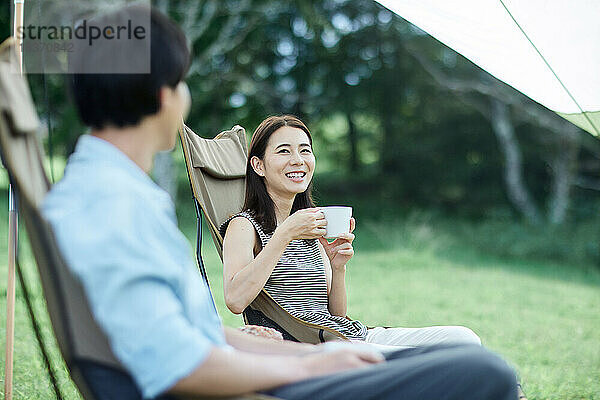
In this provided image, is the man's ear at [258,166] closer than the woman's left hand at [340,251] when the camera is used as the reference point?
No

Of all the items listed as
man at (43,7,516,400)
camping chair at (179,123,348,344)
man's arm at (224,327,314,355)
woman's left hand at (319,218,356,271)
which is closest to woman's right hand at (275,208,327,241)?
woman's left hand at (319,218,356,271)

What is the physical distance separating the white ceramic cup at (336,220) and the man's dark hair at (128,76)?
902 millimetres

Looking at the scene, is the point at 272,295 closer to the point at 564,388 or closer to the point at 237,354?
the point at 237,354

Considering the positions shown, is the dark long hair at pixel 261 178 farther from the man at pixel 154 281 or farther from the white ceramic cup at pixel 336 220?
the man at pixel 154 281

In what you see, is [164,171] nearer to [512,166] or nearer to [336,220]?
[512,166]

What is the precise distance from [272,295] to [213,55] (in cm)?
1009

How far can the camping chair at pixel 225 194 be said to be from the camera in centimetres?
203

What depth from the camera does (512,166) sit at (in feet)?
34.2

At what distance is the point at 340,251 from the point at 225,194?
0.62m

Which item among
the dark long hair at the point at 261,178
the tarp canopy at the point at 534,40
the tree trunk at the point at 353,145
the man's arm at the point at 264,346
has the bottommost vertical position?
the man's arm at the point at 264,346

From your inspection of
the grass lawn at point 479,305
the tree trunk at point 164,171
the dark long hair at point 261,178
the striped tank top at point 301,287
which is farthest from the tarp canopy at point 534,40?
the tree trunk at point 164,171

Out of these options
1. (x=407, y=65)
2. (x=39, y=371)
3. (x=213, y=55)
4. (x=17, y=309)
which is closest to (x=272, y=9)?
(x=213, y=55)

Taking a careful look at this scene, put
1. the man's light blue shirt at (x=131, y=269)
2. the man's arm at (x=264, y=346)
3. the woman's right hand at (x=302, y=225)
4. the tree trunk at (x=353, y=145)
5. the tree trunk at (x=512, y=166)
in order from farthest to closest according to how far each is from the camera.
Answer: the tree trunk at (x=353, y=145)
the tree trunk at (x=512, y=166)
the woman's right hand at (x=302, y=225)
the man's arm at (x=264, y=346)
the man's light blue shirt at (x=131, y=269)

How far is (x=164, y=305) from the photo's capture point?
0.97m
